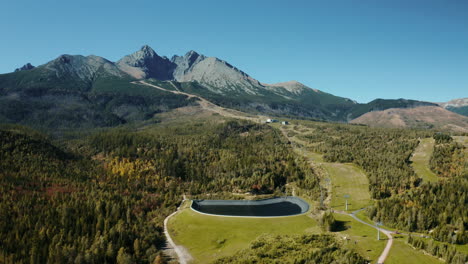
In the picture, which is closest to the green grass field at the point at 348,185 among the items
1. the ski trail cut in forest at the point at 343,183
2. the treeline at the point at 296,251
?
the ski trail cut in forest at the point at 343,183

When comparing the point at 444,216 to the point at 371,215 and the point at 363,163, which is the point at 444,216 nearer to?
the point at 371,215

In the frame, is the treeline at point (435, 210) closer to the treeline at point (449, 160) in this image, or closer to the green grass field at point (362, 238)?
the treeline at point (449, 160)

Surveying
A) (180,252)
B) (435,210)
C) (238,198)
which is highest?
(435,210)

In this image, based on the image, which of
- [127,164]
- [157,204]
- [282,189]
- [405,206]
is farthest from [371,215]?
[127,164]

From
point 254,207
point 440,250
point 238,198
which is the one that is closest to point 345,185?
point 254,207

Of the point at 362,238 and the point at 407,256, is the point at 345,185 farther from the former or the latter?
the point at 407,256

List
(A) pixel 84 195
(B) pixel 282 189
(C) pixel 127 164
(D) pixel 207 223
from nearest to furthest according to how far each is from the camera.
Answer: (D) pixel 207 223
(A) pixel 84 195
(B) pixel 282 189
(C) pixel 127 164
